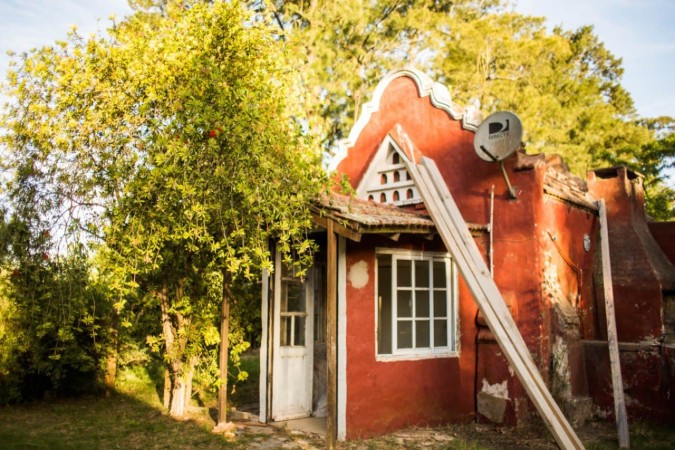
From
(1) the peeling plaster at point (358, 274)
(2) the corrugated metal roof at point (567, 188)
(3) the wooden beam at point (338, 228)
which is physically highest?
(2) the corrugated metal roof at point (567, 188)

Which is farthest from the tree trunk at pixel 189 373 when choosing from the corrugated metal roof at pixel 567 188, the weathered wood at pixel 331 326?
the corrugated metal roof at pixel 567 188

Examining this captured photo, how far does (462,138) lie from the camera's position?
8.00 meters

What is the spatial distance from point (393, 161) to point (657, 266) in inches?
176

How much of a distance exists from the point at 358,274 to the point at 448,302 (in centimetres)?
149

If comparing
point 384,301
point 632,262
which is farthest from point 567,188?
point 384,301

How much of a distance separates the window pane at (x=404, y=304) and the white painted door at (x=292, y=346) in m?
1.38

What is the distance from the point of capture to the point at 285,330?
7.77m

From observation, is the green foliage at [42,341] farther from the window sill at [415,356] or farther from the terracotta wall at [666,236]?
the terracotta wall at [666,236]

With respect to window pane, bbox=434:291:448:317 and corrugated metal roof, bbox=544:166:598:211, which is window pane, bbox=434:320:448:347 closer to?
window pane, bbox=434:291:448:317

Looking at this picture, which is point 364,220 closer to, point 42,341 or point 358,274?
point 358,274

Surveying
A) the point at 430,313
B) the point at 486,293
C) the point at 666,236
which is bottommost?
the point at 430,313

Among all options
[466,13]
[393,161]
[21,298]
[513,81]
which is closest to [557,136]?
[513,81]

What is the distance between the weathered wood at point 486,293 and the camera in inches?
213

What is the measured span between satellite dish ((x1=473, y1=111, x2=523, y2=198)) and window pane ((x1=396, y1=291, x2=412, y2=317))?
198cm
